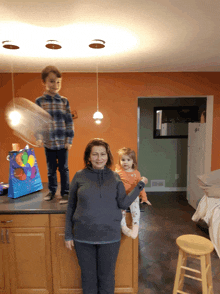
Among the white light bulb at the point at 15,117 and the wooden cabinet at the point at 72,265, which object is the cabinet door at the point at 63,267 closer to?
the wooden cabinet at the point at 72,265

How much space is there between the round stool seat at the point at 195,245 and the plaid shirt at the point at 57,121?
126 cm

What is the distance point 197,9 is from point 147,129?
11.1 feet

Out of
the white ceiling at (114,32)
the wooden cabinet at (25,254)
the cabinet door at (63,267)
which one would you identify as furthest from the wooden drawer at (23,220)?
the white ceiling at (114,32)

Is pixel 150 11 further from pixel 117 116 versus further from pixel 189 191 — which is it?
pixel 189 191

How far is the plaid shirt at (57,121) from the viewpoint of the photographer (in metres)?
1.53

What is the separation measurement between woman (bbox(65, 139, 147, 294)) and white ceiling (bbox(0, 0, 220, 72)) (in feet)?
3.23

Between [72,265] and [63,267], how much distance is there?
0.08 m

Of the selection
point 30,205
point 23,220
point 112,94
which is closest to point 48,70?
point 30,205

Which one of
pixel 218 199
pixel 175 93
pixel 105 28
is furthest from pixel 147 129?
pixel 105 28

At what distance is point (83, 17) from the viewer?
5.27 feet

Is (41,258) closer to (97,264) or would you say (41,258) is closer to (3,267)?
(3,267)

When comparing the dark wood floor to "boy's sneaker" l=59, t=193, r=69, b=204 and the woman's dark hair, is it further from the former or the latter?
the woman's dark hair

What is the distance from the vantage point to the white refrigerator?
144 inches

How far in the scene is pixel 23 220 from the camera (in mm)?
1685
